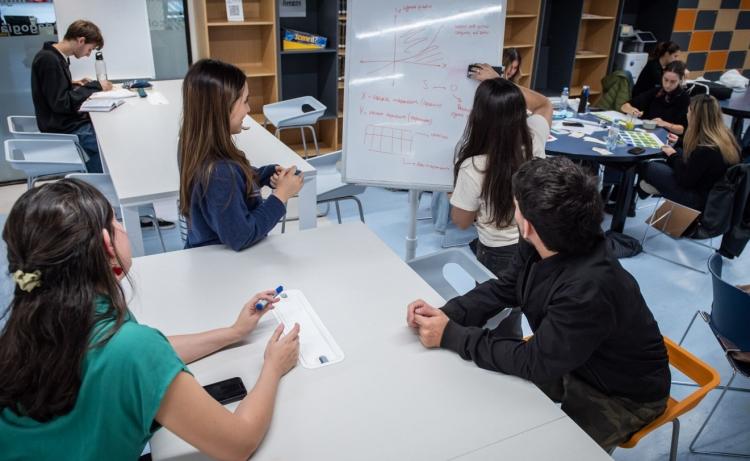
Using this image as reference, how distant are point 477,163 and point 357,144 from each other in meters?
0.57

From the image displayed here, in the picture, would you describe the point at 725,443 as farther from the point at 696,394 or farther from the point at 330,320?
the point at 330,320

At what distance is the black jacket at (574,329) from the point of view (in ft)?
4.06

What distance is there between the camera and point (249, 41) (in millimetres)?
5031

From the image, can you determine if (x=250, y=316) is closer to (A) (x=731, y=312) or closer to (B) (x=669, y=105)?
(A) (x=731, y=312)

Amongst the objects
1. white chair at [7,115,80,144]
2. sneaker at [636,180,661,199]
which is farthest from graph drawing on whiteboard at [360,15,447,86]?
white chair at [7,115,80,144]

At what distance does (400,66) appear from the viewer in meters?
2.33

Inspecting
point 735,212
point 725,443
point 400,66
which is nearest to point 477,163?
point 400,66

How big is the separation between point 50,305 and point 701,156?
341 cm

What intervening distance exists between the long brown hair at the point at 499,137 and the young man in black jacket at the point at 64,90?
283 cm

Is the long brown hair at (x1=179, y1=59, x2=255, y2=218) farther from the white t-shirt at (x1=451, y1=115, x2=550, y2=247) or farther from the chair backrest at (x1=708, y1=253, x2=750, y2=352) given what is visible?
the chair backrest at (x1=708, y1=253, x2=750, y2=352)

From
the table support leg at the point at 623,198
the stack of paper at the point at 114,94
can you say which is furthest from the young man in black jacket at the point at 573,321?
the stack of paper at the point at 114,94

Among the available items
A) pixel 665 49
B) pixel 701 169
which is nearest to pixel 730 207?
pixel 701 169

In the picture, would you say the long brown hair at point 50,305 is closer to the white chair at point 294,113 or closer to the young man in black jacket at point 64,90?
the young man in black jacket at point 64,90

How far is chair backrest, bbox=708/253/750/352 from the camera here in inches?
71.9
